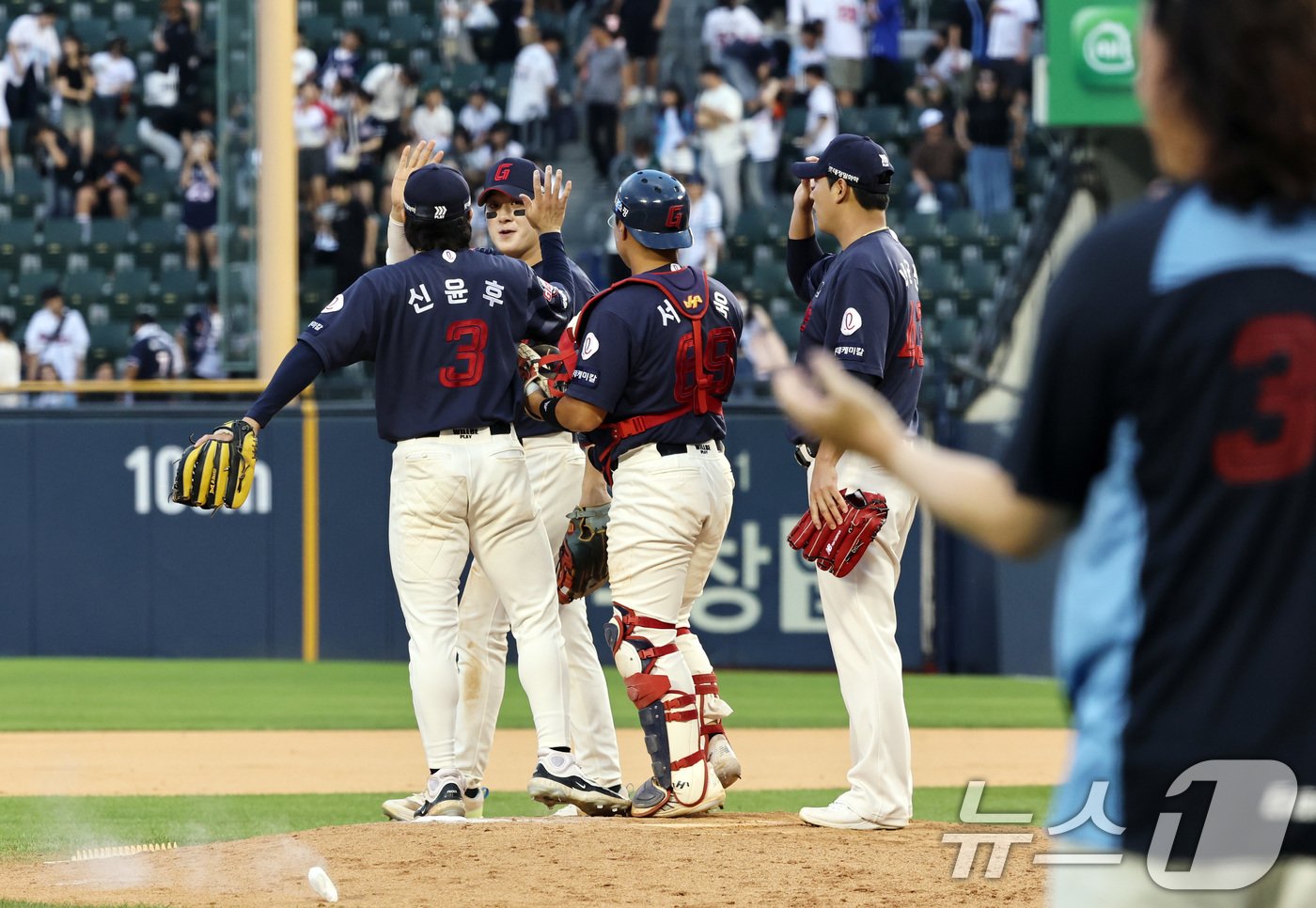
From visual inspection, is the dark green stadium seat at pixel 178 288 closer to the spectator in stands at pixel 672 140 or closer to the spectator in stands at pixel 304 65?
the spectator in stands at pixel 304 65

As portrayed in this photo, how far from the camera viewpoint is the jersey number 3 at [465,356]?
6.17 meters

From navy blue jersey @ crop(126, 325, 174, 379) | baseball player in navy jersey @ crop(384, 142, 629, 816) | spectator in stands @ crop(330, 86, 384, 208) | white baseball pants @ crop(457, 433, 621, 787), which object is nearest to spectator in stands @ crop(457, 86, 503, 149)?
spectator in stands @ crop(330, 86, 384, 208)

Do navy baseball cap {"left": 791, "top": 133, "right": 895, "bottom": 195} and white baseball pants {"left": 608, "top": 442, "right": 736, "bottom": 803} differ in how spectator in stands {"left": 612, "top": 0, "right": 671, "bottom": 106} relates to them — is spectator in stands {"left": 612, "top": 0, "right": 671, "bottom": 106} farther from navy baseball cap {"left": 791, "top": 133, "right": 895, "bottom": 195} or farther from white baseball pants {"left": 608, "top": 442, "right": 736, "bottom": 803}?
white baseball pants {"left": 608, "top": 442, "right": 736, "bottom": 803}

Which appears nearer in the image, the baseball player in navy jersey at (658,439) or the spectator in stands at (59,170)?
the baseball player in navy jersey at (658,439)

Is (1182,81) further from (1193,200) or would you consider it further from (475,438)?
(475,438)

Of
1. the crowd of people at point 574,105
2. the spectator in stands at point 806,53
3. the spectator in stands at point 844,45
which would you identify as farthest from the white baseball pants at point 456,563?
the spectator in stands at point 844,45

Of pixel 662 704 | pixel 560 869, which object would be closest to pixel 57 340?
pixel 662 704

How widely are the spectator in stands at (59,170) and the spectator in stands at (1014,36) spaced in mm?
8858

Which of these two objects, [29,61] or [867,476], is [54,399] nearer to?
[29,61]

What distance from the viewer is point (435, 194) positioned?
622 cm

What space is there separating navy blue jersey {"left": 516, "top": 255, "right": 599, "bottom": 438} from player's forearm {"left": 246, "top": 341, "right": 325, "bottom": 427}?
30.1 inches

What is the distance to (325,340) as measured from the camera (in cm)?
607

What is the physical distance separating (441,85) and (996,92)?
18.4 ft

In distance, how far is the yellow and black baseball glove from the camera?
590 cm
